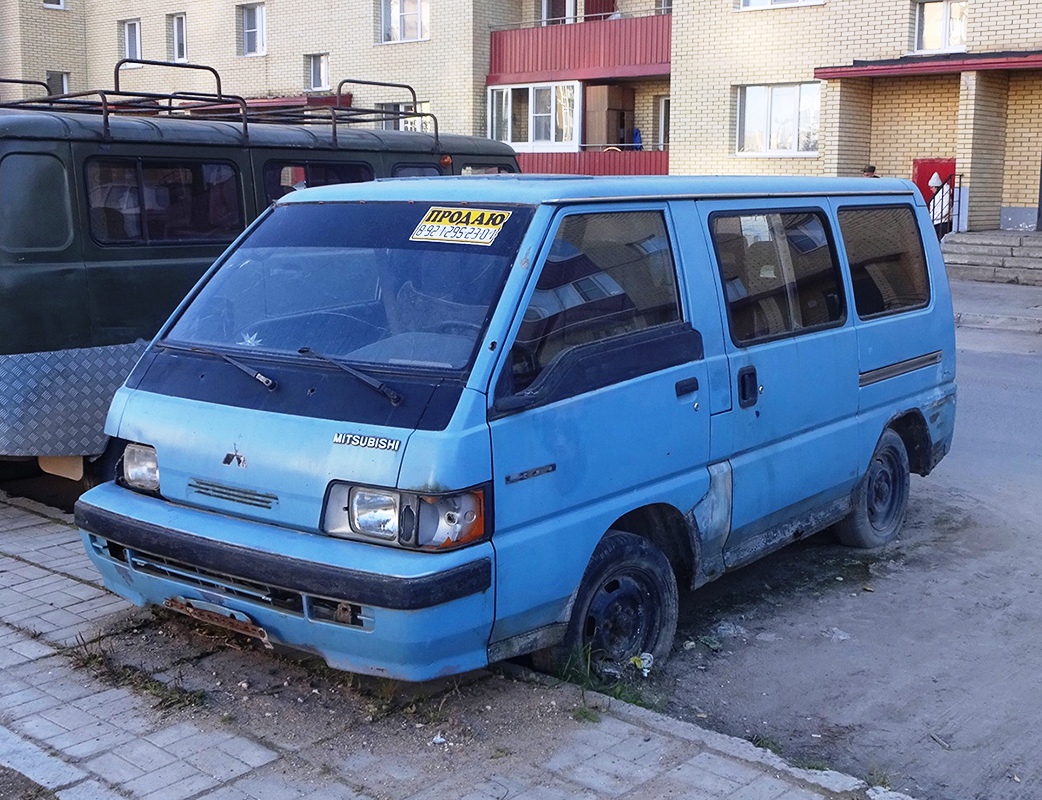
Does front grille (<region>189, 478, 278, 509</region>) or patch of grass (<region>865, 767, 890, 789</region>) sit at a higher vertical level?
front grille (<region>189, 478, 278, 509</region>)

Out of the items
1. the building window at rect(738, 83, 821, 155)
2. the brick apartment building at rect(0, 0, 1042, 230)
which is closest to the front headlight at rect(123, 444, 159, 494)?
the brick apartment building at rect(0, 0, 1042, 230)

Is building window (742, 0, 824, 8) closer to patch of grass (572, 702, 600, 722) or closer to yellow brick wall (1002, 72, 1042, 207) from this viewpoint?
yellow brick wall (1002, 72, 1042, 207)

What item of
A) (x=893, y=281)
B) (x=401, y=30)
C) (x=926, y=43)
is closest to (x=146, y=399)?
(x=893, y=281)

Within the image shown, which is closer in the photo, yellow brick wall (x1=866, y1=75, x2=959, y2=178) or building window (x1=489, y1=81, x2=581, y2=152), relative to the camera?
yellow brick wall (x1=866, y1=75, x2=959, y2=178)

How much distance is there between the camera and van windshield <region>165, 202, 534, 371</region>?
4316mm

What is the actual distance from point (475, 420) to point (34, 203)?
13.3 ft

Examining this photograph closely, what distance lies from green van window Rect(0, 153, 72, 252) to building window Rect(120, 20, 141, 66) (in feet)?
105

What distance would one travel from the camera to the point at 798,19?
23.4 m

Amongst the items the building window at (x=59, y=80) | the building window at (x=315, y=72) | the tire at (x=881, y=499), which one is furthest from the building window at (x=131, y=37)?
the tire at (x=881, y=499)

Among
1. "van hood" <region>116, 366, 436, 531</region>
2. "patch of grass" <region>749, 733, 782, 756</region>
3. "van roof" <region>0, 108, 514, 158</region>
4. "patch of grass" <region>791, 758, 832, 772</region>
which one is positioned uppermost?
"van roof" <region>0, 108, 514, 158</region>

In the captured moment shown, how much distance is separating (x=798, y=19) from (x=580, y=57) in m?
5.74

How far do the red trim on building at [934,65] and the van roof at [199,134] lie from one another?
13562 mm

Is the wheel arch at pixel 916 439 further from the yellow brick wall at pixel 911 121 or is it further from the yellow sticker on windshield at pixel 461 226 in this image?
the yellow brick wall at pixel 911 121

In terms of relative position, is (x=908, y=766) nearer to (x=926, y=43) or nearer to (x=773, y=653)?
(x=773, y=653)
